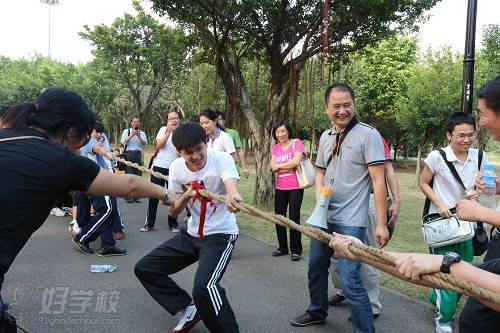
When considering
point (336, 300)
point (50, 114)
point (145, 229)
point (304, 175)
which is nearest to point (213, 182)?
point (50, 114)

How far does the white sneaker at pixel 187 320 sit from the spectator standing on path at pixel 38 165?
1.57 m

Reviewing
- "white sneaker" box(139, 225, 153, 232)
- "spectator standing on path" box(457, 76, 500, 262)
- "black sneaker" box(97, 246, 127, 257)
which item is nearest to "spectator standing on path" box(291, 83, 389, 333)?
"spectator standing on path" box(457, 76, 500, 262)

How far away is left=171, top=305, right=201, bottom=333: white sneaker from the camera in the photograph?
3444 mm

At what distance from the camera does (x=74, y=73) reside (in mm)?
35500

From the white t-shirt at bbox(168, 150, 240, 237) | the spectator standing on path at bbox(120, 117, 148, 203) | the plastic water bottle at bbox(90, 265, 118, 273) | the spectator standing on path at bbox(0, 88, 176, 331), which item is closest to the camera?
the spectator standing on path at bbox(0, 88, 176, 331)

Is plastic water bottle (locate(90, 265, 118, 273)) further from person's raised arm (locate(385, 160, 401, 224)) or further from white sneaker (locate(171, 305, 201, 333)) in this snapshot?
person's raised arm (locate(385, 160, 401, 224))

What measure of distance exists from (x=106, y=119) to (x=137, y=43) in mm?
26390

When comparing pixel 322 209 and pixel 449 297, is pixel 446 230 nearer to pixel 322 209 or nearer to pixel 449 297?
pixel 449 297

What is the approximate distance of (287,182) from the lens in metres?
5.61

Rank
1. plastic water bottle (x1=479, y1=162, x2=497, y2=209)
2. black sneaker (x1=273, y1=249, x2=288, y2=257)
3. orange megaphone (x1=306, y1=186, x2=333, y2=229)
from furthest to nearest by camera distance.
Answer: black sneaker (x1=273, y1=249, x2=288, y2=257) < orange megaphone (x1=306, y1=186, x2=333, y2=229) < plastic water bottle (x1=479, y1=162, x2=497, y2=209)

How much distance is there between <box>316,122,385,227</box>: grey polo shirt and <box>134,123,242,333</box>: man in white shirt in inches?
31.2

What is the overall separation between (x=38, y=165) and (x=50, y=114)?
0.94 feet

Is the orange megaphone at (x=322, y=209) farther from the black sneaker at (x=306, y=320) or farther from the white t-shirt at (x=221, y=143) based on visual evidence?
the white t-shirt at (x=221, y=143)
